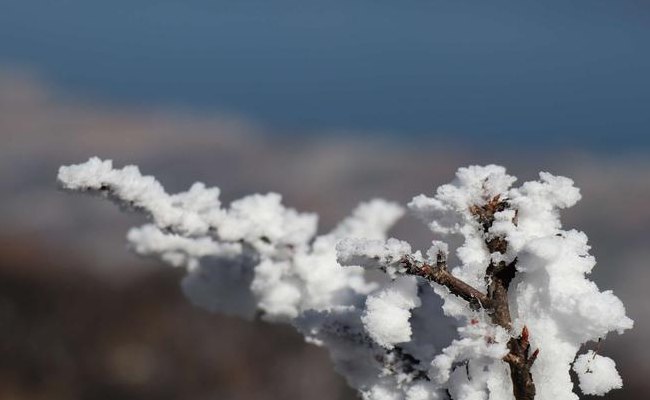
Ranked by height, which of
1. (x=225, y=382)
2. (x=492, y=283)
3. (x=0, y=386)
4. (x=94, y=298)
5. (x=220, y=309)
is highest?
(x=94, y=298)

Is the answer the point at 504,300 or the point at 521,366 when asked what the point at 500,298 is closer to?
the point at 504,300

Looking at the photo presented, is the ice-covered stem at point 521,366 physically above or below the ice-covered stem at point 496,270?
below

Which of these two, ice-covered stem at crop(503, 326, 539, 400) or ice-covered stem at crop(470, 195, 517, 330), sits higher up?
ice-covered stem at crop(470, 195, 517, 330)

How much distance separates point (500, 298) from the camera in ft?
3.85

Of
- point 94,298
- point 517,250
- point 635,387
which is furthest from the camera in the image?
point 94,298

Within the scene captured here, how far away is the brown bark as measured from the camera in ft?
3.77

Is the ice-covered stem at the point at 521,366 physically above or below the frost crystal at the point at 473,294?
below

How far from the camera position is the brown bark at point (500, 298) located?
1.15 m

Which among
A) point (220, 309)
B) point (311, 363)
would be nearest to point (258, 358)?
point (311, 363)

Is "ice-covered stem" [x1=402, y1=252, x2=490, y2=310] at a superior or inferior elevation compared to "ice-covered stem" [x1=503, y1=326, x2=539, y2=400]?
superior

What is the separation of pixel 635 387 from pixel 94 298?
483 centimetres

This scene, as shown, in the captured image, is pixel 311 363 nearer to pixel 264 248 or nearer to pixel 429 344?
pixel 264 248

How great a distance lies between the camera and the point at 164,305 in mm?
7211

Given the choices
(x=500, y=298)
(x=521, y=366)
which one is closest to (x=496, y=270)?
(x=500, y=298)
